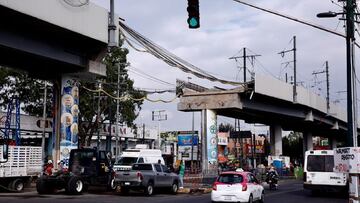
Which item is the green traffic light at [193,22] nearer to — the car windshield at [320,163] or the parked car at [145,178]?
the parked car at [145,178]

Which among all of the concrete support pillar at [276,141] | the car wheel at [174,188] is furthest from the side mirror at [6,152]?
the concrete support pillar at [276,141]

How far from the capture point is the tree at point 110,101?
51562 millimetres

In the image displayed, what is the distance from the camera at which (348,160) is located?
13656 mm

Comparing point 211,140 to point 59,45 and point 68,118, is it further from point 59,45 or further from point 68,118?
point 59,45

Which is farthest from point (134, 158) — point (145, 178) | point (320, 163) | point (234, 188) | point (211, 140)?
point (234, 188)

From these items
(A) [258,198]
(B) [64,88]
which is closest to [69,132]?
(B) [64,88]

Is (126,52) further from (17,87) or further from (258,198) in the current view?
(258,198)

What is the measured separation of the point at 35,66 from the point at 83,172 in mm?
6582

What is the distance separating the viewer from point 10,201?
22000 millimetres

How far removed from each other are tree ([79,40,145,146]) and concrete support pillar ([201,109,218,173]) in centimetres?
816

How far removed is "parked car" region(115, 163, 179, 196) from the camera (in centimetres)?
2683

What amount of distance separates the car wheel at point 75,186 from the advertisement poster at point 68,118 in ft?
6.58

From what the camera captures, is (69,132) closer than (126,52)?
Yes

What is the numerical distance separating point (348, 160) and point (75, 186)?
16.5 metres
